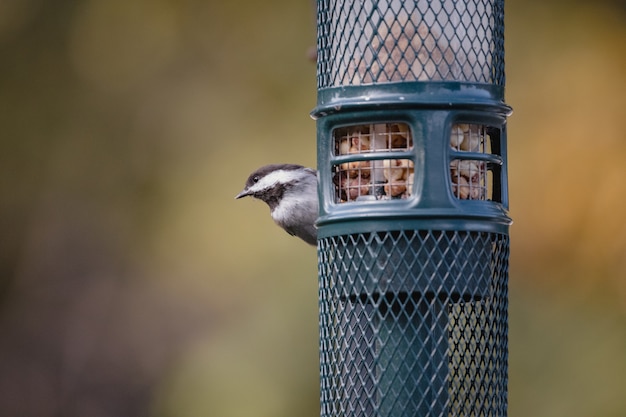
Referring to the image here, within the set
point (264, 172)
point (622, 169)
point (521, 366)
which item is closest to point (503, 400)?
point (264, 172)

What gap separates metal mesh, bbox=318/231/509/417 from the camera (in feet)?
12.2

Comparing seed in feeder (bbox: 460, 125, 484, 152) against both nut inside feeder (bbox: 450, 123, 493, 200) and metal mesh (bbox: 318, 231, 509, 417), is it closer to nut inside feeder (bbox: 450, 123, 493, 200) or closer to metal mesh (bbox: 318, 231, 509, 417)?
nut inside feeder (bbox: 450, 123, 493, 200)

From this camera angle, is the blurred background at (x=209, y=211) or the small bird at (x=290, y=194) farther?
the blurred background at (x=209, y=211)

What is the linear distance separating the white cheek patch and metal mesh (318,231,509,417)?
6.74 ft

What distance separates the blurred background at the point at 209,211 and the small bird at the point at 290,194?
222 cm

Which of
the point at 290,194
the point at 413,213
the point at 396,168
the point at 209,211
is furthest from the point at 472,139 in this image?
the point at 209,211

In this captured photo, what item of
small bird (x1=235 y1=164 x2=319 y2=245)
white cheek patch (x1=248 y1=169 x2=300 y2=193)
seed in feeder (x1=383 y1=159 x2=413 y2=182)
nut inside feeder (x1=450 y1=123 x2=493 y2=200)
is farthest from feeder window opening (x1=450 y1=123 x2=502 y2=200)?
white cheek patch (x1=248 y1=169 x2=300 y2=193)

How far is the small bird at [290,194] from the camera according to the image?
589cm

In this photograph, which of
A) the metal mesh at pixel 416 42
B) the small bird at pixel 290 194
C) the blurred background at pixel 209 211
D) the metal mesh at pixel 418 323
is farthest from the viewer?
the blurred background at pixel 209 211

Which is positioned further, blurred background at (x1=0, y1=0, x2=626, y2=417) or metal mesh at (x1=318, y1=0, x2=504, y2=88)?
blurred background at (x1=0, y1=0, x2=626, y2=417)

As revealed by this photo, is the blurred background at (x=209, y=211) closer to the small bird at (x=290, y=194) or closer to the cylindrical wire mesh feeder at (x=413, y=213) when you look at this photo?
the small bird at (x=290, y=194)

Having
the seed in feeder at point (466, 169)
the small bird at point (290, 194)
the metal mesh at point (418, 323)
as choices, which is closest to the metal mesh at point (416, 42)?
the seed in feeder at point (466, 169)

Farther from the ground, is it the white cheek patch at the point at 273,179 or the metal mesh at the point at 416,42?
the metal mesh at the point at 416,42

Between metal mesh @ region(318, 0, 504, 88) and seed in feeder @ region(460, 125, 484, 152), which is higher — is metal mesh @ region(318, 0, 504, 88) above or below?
above
